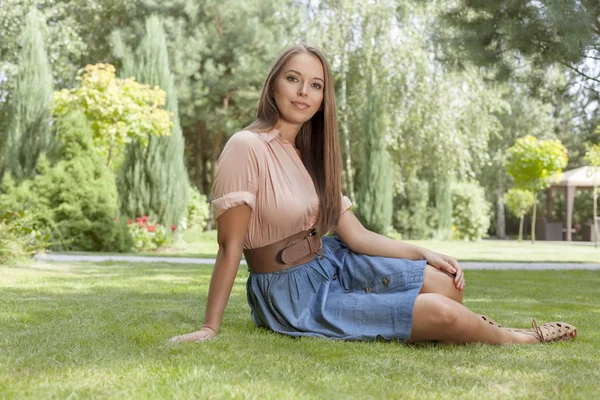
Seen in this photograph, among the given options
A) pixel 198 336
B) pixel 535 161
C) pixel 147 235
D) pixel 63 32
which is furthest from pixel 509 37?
pixel 63 32

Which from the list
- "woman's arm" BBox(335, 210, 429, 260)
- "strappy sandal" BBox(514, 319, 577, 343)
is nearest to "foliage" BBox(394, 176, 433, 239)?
"strappy sandal" BBox(514, 319, 577, 343)

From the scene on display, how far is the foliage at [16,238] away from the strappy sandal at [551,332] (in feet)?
20.6

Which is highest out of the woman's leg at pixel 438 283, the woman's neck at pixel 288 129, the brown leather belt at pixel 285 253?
the woman's neck at pixel 288 129

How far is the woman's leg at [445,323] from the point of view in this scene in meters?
2.88

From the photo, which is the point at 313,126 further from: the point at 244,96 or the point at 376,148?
the point at 244,96

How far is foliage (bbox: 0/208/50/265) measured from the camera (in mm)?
A: 7934

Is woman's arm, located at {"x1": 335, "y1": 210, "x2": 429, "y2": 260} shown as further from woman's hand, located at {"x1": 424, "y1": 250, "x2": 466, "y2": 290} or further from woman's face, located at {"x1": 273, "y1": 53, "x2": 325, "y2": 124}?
woman's face, located at {"x1": 273, "y1": 53, "x2": 325, "y2": 124}

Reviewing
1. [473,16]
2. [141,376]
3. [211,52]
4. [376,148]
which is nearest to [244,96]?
[211,52]

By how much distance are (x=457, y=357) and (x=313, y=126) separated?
135 cm

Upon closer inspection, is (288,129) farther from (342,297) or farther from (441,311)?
(441,311)

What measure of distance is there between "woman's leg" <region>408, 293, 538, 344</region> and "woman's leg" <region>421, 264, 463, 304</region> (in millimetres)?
163

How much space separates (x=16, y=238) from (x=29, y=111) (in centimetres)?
582

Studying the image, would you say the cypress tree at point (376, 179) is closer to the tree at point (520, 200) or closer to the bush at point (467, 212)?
the bush at point (467, 212)

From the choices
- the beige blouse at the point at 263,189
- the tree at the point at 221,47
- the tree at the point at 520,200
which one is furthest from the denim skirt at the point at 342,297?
the tree at the point at 520,200
